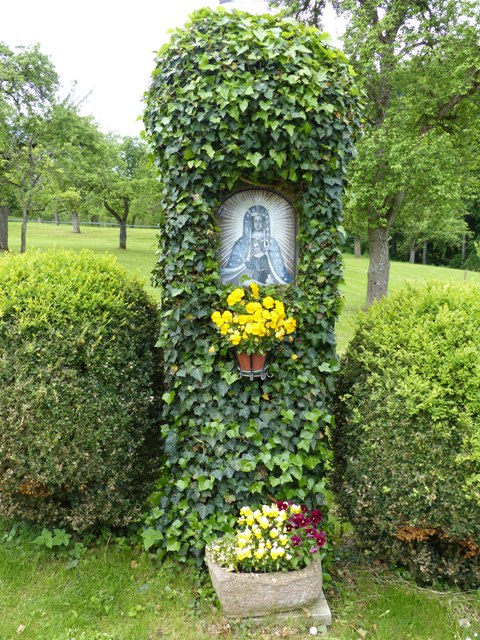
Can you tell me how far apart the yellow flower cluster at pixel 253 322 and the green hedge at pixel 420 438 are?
78 cm

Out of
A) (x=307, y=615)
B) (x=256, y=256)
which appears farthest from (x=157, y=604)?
(x=256, y=256)

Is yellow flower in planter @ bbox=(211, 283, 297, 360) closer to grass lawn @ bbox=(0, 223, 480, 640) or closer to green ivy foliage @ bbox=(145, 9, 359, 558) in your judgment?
green ivy foliage @ bbox=(145, 9, 359, 558)

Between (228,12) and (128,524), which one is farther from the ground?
(228,12)

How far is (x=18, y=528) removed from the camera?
389 cm

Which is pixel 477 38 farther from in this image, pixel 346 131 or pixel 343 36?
pixel 346 131

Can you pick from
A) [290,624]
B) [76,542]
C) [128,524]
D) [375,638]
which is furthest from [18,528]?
[375,638]

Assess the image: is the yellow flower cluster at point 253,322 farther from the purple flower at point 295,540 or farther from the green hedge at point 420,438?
the purple flower at point 295,540

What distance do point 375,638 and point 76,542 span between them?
229cm

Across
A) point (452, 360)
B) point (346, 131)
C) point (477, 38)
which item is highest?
point (477, 38)

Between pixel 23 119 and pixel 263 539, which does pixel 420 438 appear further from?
pixel 23 119

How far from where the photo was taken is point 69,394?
11.0ft

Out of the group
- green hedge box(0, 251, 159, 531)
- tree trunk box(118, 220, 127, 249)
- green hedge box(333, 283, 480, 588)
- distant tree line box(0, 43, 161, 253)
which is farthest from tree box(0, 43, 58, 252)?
green hedge box(333, 283, 480, 588)

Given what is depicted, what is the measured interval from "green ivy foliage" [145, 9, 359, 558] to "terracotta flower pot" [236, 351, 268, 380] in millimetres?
116

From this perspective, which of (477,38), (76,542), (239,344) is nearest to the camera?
(239,344)
